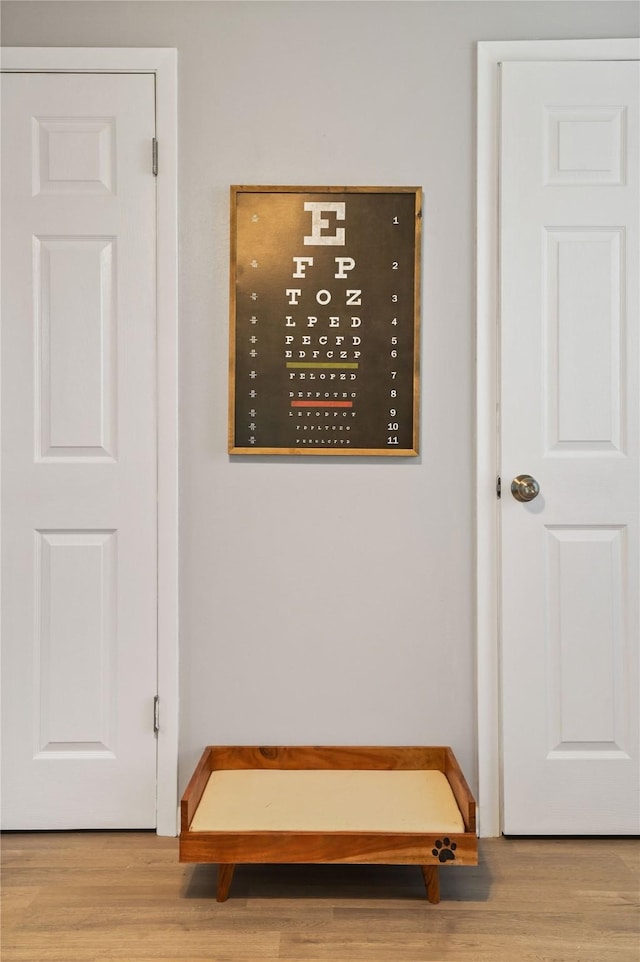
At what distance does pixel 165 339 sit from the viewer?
1.99 m

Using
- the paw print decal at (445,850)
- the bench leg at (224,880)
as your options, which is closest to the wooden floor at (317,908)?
the bench leg at (224,880)

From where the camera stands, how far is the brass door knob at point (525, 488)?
196 cm

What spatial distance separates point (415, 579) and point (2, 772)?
1249 mm

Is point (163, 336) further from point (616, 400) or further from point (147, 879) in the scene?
point (147, 879)

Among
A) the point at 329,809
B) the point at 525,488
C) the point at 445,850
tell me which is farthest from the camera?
the point at 525,488

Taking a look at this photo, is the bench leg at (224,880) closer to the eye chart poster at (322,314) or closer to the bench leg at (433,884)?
the bench leg at (433,884)

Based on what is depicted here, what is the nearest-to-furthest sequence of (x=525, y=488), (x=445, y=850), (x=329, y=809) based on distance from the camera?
(x=445, y=850) < (x=329, y=809) < (x=525, y=488)

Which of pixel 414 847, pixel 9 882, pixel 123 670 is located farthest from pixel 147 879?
pixel 414 847

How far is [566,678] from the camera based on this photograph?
199 cm

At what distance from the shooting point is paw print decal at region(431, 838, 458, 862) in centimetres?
161

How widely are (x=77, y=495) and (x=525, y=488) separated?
3.99 ft

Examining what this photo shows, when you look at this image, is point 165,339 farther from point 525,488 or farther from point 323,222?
point 525,488

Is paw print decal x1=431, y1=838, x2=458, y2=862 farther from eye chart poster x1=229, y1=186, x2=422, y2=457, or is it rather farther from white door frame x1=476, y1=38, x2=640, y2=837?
eye chart poster x1=229, y1=186, x2=422, y2=457

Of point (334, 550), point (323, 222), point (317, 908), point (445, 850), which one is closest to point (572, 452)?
point (334, 550)
